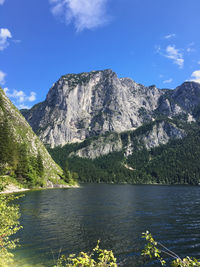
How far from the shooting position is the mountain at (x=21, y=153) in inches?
3174

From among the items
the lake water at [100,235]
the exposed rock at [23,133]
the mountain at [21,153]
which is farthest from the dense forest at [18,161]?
the lake water at [100,235]

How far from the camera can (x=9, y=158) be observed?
80375 millimetres

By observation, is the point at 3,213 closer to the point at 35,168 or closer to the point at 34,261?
the point at 34,261

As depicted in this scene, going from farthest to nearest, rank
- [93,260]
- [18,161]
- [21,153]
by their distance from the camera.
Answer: [21,153] → [18,161] → [93,260]

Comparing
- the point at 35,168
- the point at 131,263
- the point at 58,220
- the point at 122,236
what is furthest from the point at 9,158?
the point at 131,263

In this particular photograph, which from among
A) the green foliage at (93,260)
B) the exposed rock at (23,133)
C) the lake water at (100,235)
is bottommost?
the lake water at (100,235)

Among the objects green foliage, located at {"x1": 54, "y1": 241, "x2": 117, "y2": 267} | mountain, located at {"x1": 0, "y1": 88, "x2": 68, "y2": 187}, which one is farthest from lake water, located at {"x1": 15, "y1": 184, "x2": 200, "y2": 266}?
mountain, located at {"x1": 0, "y1": 88, "x2": 68, "y2": 187}

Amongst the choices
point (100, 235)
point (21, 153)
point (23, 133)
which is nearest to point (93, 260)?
point (100, 235)

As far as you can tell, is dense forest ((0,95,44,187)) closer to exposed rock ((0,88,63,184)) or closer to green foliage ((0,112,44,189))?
green foliage ((0,112,44,189))

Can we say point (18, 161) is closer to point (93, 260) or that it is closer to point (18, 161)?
point (18, 161)

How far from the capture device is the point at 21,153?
95438mm

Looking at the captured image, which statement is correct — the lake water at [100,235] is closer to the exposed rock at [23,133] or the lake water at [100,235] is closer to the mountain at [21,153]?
the mountain at [21,153]

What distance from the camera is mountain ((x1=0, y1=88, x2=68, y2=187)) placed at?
80.6 metres

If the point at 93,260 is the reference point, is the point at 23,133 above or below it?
above
